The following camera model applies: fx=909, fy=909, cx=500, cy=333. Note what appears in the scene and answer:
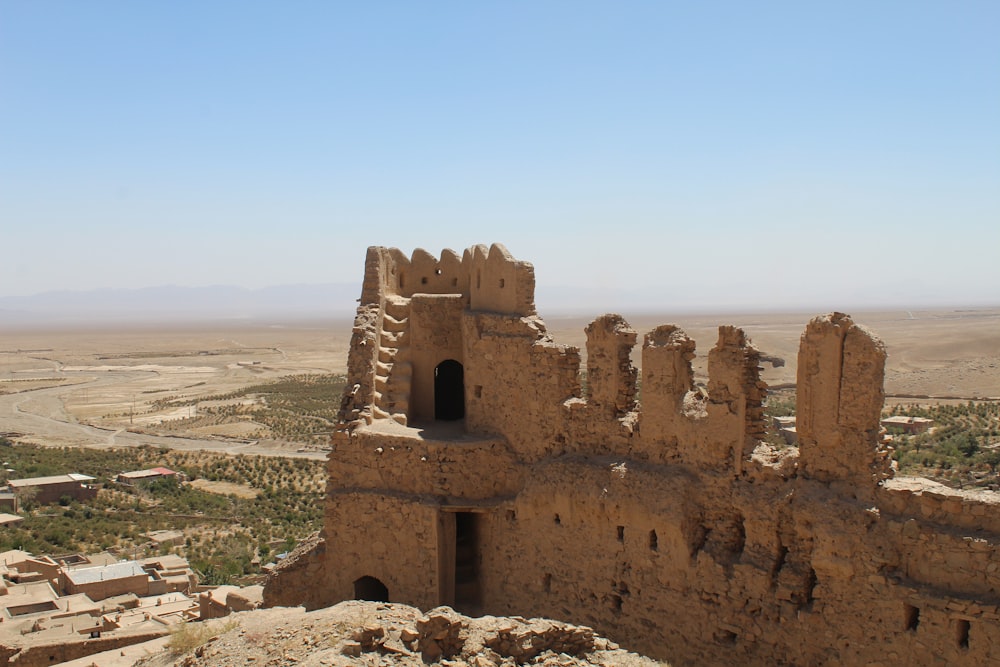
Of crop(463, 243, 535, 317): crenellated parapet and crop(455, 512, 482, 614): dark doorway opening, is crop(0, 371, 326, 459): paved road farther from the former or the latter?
crop(463, 243, 535, 317): crenellated parapet

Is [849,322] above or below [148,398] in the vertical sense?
above

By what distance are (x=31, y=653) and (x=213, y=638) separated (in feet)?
18.2

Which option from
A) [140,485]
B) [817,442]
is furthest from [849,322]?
[140,485]

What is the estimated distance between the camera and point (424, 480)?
1309 centimetres

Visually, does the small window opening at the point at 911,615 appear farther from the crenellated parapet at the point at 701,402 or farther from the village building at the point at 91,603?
the village building at the point at 91,603

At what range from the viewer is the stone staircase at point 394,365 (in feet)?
47.5

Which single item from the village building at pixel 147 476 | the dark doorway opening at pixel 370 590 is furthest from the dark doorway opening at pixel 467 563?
the village building at pixel 147 476

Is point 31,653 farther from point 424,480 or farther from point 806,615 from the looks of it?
point 806,615

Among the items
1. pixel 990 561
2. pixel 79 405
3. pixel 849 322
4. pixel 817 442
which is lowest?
pixel 79 405

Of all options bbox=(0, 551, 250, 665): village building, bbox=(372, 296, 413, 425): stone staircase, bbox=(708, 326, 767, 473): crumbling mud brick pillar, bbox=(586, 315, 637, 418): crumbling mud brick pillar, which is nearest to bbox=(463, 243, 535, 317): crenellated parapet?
bbox=(372, 296, 413, 425): stone staircase

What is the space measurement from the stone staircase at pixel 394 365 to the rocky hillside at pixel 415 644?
5.14 m

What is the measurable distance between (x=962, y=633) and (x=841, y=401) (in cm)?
235

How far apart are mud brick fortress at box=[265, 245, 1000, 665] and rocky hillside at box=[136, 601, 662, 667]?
1.82 meters

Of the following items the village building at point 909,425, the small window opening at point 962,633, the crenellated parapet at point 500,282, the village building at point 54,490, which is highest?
the crenellated parapet at point 500,282
